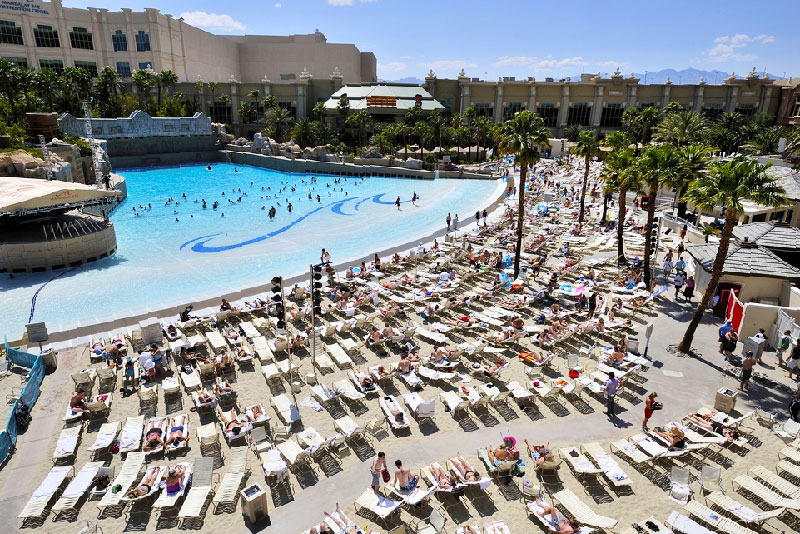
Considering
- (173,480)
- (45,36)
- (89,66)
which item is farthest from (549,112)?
(173,480)

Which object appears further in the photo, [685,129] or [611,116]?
[611,116]

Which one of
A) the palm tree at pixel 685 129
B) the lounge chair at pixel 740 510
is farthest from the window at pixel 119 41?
the lounge chair at pixel 740 510

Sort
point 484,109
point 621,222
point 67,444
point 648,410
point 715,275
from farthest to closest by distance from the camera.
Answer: point 484,109 → point 621,222 → point 715,275 → point 648,410 → point 67,444

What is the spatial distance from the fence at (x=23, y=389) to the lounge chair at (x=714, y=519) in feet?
50.4

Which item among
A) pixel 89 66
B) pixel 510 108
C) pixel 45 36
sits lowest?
pixel 510 108

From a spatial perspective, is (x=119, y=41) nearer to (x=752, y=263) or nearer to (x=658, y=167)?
(x=658, y=167)

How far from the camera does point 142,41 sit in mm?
78688

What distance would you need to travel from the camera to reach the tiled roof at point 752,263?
19156mm

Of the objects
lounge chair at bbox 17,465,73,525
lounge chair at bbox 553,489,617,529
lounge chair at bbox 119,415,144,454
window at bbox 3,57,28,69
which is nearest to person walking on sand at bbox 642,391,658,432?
lounge chair at bbox 553,489,617,529

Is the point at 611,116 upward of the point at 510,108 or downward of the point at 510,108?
downward

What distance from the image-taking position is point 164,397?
14.5m

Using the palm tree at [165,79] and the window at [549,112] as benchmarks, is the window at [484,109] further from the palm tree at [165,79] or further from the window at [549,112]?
the palm tree at [165,79]

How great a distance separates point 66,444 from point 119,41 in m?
85.7

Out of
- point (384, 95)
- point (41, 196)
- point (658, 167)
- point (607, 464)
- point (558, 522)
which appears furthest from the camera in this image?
point (384, 95)
